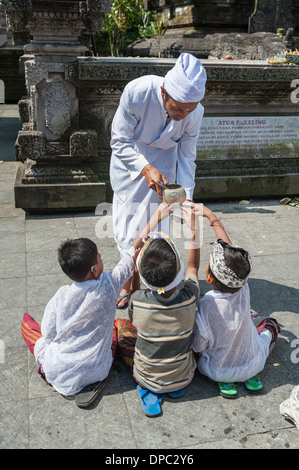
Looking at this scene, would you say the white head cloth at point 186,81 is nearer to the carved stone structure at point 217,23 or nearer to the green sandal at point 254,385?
the green sandal at point 254,385

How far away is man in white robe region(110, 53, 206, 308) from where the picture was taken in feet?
9.43

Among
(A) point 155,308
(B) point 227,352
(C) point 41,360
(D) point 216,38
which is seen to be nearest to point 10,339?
(C) point 41,360

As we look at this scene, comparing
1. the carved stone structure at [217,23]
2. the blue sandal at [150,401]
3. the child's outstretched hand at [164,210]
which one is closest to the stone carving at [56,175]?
the child's outstretched hand at [164,210]

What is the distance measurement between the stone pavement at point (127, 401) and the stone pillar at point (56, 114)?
107 centimetres

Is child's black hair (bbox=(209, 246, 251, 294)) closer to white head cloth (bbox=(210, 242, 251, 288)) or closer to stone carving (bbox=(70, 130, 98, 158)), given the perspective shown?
white head cloth (bbox=(210, 242, 251, 288))

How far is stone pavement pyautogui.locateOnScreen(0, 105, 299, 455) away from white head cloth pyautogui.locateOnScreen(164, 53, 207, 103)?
1771 mm

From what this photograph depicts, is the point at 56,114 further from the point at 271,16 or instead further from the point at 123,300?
the point at 271,16

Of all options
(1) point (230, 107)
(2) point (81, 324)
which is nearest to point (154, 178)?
(2) point (81, 324)

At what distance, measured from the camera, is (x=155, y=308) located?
265 centimetres

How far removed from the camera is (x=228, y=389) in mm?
2809

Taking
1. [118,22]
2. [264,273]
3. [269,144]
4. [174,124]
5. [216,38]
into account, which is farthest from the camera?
[118,22]

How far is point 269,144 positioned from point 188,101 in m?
3.72

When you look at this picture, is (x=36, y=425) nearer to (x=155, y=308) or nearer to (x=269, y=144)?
(x=155, y=308)

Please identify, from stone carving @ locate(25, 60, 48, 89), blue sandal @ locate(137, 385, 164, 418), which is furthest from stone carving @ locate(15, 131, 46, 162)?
blue sandal @ locate(137, 385, 164, 418)
